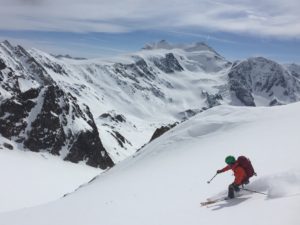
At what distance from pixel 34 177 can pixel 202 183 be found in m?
100

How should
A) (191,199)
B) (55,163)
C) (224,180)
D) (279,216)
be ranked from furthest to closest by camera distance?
(55,163) → (224,180) → (191,199) → (279,216)

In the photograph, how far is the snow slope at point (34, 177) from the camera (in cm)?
9056

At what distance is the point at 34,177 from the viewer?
373 ft

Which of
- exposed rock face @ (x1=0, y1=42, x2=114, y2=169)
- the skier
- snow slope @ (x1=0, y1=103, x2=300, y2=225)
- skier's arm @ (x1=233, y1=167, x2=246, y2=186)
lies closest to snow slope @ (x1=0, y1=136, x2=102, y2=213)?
exposed rock face @ (x1=0, y1=42, x2=114, y2=169)

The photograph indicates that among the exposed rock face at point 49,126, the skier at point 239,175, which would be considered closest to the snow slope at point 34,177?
the exposed rock face at point 49,126

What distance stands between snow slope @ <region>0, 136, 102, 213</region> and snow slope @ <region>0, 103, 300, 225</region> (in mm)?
54429

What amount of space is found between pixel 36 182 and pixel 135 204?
9388 cm

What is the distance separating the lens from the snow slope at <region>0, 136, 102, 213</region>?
90562mm

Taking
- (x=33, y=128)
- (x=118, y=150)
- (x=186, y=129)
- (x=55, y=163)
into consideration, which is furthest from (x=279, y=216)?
(x=118, y=150)

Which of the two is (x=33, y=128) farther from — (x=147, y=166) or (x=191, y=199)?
(x=191, y=199)

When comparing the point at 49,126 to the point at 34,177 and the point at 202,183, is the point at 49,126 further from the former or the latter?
the point at 202,183

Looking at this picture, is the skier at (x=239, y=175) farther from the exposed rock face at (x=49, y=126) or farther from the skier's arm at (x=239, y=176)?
the exposed rock face at (x=49, y=126)

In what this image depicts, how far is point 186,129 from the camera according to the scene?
3684 cm

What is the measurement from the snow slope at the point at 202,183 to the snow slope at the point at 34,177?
179 feet
